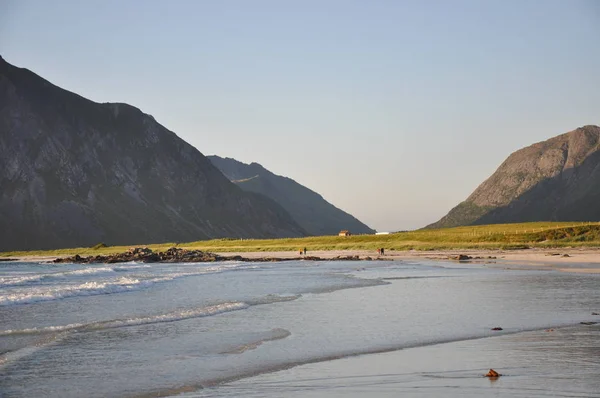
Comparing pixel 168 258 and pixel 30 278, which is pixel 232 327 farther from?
pixel 168 258

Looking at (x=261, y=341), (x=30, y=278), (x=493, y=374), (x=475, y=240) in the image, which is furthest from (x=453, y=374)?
(x=475, y=240)

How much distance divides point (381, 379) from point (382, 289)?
21.5 meters

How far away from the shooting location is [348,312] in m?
24.0

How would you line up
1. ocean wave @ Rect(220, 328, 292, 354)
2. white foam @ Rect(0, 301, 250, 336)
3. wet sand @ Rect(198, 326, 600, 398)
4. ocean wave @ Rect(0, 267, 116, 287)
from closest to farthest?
wet sand @ Rect(198, 326, 600, 398), ocean wave @ Rect(220, 328, 292, 354), white foam @ Rect(0, 301, 250, 336), ocean wave @ Rect(0, 267, 116, 287)

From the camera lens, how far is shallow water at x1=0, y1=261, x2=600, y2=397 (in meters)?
13.5

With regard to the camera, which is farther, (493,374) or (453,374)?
(453,374)

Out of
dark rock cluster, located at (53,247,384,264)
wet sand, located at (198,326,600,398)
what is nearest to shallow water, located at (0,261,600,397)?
wet sand, located at (198,326,600,398)

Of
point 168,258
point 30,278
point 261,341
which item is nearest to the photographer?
point 261,341

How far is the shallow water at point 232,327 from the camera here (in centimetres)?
1352

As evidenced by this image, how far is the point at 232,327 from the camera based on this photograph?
67.9ft

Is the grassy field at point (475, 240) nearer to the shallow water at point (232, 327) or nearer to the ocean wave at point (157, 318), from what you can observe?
the shallow water at point (232, 327)

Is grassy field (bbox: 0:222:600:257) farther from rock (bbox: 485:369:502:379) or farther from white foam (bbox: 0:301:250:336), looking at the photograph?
rock (bbox: 485:369:502:379)

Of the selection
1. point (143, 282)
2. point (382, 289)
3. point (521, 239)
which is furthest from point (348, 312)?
point (521, 239)

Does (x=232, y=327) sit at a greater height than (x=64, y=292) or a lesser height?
lesser
